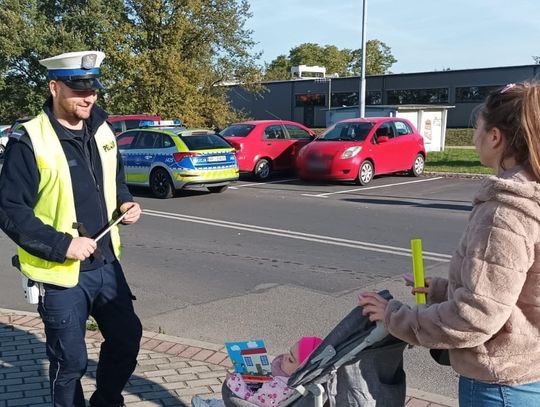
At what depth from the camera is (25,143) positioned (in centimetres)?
296

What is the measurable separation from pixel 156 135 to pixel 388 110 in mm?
11118

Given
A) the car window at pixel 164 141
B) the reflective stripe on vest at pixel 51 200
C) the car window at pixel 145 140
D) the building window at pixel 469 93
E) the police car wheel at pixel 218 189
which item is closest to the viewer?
the reflective stripe on vest at pixel 51 200

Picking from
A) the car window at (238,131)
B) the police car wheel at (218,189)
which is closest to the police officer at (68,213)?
the police car wheel at (218,189)

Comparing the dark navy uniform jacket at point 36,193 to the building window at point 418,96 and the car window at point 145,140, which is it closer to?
the car window at point 145,140

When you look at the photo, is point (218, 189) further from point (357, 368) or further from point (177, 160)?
point (357, 368)

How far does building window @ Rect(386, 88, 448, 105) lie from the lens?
146 ft

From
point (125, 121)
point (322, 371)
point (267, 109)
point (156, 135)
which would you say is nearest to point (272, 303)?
point (322, 371)

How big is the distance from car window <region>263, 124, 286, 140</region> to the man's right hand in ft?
47.6

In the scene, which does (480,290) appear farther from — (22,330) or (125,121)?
(125,121)

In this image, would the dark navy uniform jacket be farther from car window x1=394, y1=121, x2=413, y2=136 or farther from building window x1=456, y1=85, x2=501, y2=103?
building window x1=456, y1=85, x2=501, y2=103

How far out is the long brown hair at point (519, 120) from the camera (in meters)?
1.86

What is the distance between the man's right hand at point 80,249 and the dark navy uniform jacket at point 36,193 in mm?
24

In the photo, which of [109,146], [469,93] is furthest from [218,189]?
[469,93]

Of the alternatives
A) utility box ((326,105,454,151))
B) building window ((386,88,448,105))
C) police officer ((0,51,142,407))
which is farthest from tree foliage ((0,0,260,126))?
police officer ((0,51,142,407))
